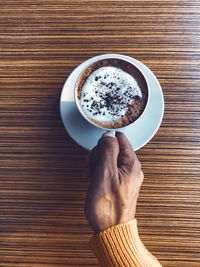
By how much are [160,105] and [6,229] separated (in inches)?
17.6

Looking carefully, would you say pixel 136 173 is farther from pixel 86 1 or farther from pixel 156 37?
pixel 86 1

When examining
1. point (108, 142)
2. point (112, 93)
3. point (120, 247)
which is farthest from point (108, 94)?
point (120, 247)

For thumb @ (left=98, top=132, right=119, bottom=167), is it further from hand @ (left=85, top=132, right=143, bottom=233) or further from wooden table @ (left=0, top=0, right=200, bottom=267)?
wooden table @ (left=0, top=0, right=200, bottom=267)

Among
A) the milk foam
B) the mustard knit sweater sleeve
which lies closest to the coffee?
the milk foam

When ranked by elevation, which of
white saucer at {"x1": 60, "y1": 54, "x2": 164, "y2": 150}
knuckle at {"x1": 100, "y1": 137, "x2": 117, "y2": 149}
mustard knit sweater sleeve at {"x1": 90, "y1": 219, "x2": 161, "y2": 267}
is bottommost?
mustard knit sweater sleeve at {"x1": 90, "y1": 219, "x2": 161, "y2": 267}

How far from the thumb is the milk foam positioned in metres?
0.06

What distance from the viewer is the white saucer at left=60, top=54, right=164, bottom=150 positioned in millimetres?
877

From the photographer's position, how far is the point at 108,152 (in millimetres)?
792

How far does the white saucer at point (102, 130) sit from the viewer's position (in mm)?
877

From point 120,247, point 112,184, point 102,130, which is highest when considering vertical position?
point 102,130

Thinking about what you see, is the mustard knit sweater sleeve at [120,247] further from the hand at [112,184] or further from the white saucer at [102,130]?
the white saucer at [102,130]

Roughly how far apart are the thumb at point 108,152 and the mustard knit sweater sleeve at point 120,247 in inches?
4.9

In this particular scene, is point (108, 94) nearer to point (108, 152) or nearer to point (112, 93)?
point (112, 93)

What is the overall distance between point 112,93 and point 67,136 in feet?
0.48
